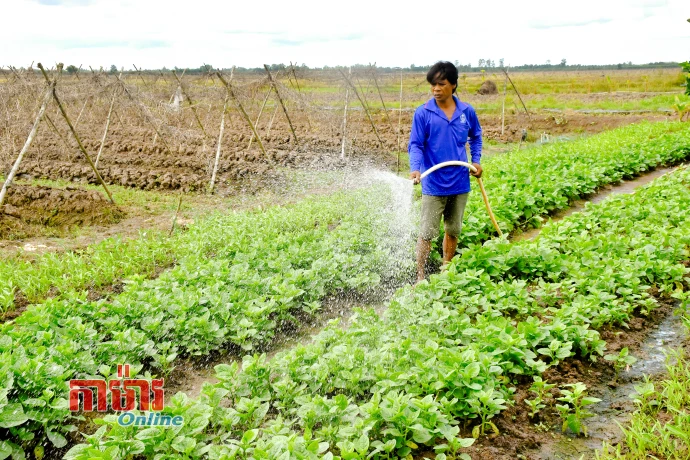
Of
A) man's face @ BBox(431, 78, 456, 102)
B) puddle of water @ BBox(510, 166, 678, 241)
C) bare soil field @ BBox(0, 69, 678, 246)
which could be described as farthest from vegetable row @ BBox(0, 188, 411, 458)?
bare soil field @ BBox(0, 69, 678, 246)

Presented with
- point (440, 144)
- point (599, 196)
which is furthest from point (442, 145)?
point (599, 196)

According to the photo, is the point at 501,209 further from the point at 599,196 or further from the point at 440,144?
the point at 599,196

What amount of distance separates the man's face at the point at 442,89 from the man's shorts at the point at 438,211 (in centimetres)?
93

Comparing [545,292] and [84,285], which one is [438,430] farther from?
[84,285]

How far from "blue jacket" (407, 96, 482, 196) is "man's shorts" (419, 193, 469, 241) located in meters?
0.10

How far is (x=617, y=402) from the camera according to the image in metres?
3.46

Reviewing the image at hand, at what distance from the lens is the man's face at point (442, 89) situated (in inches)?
181

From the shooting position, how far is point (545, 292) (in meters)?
4.50

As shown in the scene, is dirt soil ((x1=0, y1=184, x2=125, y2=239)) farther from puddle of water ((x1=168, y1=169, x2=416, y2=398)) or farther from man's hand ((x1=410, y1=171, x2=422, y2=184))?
man's hand ((x1=410, y1=171, x2=422, y2=184))

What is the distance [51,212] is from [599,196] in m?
9.39

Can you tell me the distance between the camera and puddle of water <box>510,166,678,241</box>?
24.0 feet

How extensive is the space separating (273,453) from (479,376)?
52.8 inches
